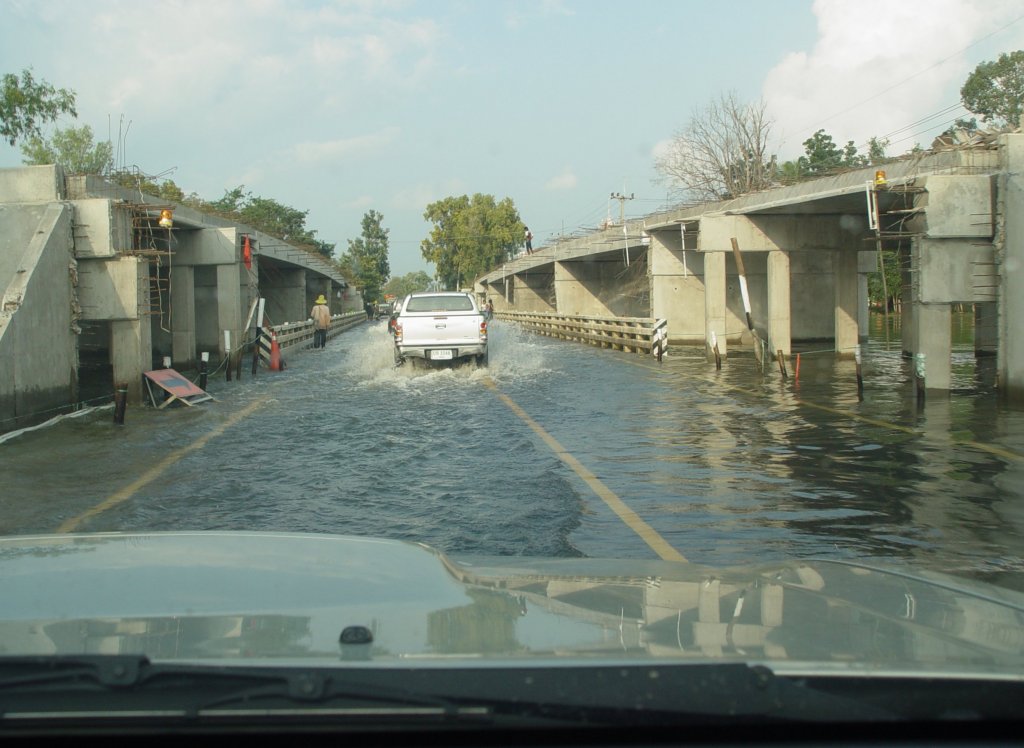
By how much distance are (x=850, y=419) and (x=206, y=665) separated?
1477 centimetres

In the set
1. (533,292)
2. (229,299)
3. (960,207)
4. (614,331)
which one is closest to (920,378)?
(960,207)

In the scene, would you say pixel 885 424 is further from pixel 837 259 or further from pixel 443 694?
pixel 837 259

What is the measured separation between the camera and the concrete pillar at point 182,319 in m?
28.3

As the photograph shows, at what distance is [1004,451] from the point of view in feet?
40.5

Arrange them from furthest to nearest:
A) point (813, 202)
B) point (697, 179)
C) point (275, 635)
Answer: point (697, 179) → point (813, 202) → point (275, 635)

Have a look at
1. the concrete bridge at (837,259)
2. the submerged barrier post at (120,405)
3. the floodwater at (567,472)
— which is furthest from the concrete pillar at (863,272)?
the submerged barrier post at (120,405)

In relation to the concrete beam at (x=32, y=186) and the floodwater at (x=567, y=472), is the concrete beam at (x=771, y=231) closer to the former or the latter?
the floodwater at (x=567, y=472)

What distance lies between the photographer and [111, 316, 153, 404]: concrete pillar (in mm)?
19406

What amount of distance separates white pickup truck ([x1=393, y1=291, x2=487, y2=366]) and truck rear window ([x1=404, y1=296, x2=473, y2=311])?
0.79 feet

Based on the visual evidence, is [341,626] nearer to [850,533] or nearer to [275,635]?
[275,635]

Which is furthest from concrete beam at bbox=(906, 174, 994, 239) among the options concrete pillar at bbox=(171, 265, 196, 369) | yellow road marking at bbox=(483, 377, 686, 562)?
concrete pillar at bbox=(171, 265, 196, 369)

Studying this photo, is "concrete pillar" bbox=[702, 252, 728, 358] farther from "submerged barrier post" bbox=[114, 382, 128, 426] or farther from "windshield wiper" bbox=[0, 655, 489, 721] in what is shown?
"windshield wiper" bbox=[0, 655, 489, 721]

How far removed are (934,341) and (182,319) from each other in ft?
62.0

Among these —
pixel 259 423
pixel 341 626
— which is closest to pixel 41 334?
pixel 259 423
